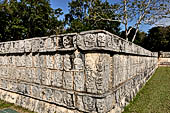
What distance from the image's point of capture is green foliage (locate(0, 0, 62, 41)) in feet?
33.1

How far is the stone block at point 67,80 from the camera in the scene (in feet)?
7.75

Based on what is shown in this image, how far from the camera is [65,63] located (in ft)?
8.11

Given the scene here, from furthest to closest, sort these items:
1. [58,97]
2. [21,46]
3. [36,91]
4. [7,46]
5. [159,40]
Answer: [159,40] → [7,46] → [21,46] → [36,91] → [58,97]

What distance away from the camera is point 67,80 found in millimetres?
2418

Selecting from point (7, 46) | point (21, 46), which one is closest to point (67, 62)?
point (21, 46)

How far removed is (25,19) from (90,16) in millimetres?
6479

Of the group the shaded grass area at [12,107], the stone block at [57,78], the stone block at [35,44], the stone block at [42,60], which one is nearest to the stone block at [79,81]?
the stone block at [57,78]

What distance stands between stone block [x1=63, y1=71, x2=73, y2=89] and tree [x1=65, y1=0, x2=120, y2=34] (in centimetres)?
1103

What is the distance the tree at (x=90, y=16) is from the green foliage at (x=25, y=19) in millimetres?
4044

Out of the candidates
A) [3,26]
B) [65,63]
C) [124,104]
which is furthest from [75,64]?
[3,26]

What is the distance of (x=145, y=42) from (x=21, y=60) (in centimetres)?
2460

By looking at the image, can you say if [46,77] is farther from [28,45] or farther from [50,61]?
[28,45]

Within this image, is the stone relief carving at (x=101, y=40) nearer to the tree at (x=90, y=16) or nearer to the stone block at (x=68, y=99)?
the stone block at (x=68, y=99)

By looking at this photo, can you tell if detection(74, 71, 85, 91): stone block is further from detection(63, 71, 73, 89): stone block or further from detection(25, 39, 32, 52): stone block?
detection(25, 39, 32, 52): stone block
